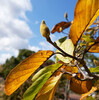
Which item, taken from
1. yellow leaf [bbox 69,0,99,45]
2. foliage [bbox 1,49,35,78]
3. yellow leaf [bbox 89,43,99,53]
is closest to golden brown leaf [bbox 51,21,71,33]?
yellow leaf [bbox 89,43,99,53]

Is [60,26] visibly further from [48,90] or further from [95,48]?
[48,90]

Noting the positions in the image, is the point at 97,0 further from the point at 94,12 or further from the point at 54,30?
the point at 54,30

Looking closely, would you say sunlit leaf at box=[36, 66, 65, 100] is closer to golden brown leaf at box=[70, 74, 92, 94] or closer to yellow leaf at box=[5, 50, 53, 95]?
yellow leaf at box=[5, 50, 53, 95]

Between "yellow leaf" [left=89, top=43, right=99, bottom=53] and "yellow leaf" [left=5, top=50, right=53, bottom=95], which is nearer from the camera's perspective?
"yellow leaf" [left=5, top=50, right=53, bottom=95]

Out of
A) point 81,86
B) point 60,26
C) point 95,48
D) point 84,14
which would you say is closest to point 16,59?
point 60,26

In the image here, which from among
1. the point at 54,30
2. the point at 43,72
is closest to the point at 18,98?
the point at 54,30

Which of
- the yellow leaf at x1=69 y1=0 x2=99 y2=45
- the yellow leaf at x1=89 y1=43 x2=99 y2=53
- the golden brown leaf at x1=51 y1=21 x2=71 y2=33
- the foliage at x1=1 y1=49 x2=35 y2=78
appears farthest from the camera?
the foliage at x1=1 y1=49 x2=35 y2=78

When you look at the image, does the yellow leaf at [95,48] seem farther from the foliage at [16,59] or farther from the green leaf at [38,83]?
the foliage at [16,59]

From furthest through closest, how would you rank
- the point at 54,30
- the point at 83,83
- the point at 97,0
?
1. the point at 54,30
2. the point at 83,83
3. the point at 97,0

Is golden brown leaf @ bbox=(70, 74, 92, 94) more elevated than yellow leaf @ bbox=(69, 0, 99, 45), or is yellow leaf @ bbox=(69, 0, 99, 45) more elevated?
yellow leaf @ bbox=(69, 0, 99, 45)

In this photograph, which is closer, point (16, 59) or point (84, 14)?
point (84, 14)

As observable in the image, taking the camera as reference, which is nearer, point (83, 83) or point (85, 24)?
point (85, 24)
